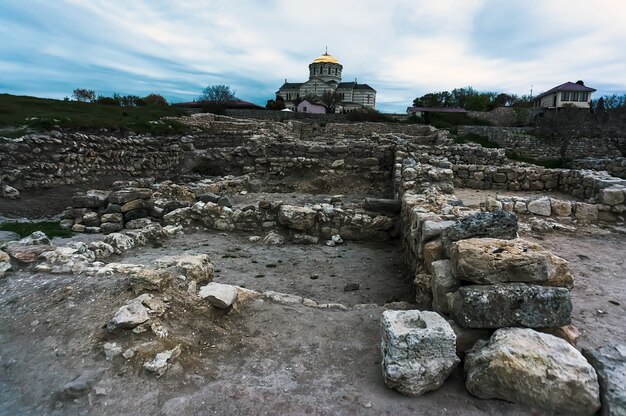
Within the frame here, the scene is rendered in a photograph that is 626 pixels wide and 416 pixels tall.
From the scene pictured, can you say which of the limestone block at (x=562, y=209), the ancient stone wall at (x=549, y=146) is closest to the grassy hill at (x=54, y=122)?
the limestone block at (x=562, y=209)

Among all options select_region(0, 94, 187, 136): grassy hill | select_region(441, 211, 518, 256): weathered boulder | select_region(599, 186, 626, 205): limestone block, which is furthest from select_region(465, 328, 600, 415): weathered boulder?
select_region(0, 94, 187, 136): grassy hill

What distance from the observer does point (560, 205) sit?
670 cm

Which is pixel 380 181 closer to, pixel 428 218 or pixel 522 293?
pixel 428 218

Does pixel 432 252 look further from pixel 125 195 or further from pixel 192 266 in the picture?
pixel 125 195

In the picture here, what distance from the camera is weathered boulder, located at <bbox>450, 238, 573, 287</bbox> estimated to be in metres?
3.02

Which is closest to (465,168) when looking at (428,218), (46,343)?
(428,218)

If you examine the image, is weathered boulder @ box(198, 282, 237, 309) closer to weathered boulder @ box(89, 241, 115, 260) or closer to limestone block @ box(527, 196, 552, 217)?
weathered boulder @ box(89, 241, 115, 260)

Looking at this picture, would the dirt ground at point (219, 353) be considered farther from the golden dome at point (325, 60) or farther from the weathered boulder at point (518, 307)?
the golden dome at point (325, 60)

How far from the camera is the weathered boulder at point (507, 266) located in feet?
9.92

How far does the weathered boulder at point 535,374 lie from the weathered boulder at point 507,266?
492 mm

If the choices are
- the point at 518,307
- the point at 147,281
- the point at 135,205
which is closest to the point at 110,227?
the point at 135,205

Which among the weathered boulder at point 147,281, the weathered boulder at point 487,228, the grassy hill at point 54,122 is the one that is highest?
the grassy hill at point 54,122

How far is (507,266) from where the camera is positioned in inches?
119

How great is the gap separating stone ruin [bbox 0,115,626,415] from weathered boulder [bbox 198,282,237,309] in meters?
0.01
